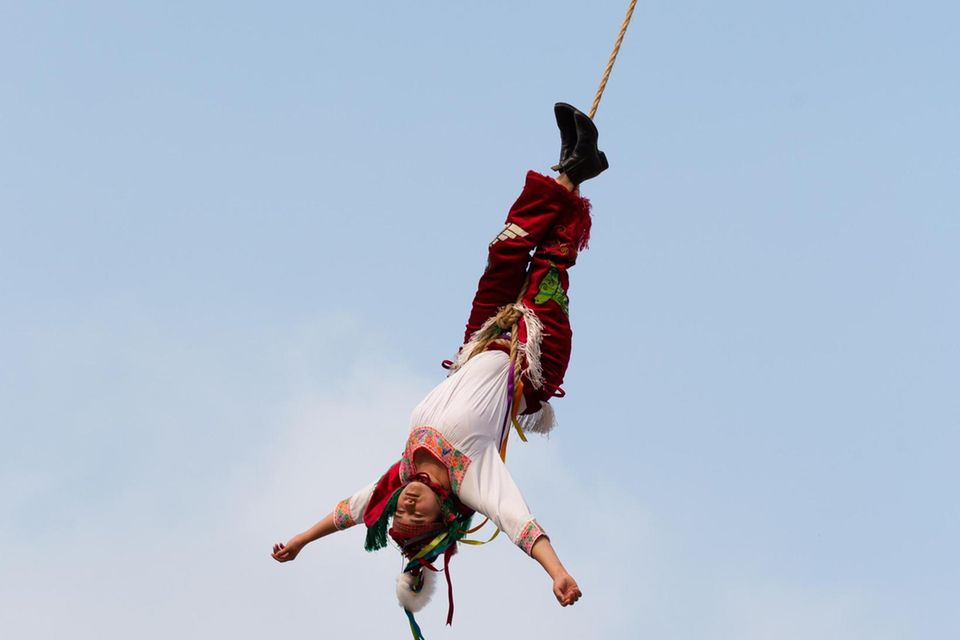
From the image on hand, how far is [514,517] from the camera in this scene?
7508mm

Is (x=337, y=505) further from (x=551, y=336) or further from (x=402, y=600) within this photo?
(x=551, y=336)

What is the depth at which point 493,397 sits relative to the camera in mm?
7980

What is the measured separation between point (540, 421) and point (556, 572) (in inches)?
54.7

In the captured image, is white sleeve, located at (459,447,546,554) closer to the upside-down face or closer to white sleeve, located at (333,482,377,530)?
the upside-down face

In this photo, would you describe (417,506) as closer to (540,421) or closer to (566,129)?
(540,421)

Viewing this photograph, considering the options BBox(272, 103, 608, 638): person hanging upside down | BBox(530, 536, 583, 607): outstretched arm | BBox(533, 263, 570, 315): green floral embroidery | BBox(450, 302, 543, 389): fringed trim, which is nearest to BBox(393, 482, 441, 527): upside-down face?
BBox(272, 103, 608, 638): person hanging upside down

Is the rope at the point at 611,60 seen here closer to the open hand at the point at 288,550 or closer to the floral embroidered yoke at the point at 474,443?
the floral embroidered yoke at the point at 474,443

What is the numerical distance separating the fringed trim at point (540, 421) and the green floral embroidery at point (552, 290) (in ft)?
1.89

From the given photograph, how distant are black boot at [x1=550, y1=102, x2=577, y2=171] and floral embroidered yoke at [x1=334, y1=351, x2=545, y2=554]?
111cm

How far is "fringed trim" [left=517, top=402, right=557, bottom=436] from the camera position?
334 inches

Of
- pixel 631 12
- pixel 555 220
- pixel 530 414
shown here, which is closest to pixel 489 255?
pixel 555 220

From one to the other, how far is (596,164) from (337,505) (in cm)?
220

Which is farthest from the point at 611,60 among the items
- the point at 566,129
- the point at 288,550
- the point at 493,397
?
the point at 288,550

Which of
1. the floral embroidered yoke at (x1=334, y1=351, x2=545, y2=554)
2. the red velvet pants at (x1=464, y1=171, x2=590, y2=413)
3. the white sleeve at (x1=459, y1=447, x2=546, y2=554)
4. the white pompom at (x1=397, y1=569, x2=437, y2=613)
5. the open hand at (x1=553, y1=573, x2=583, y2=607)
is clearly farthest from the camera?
the red velvet pants at (x1=464, y1=171, x2=590, y2=413)
